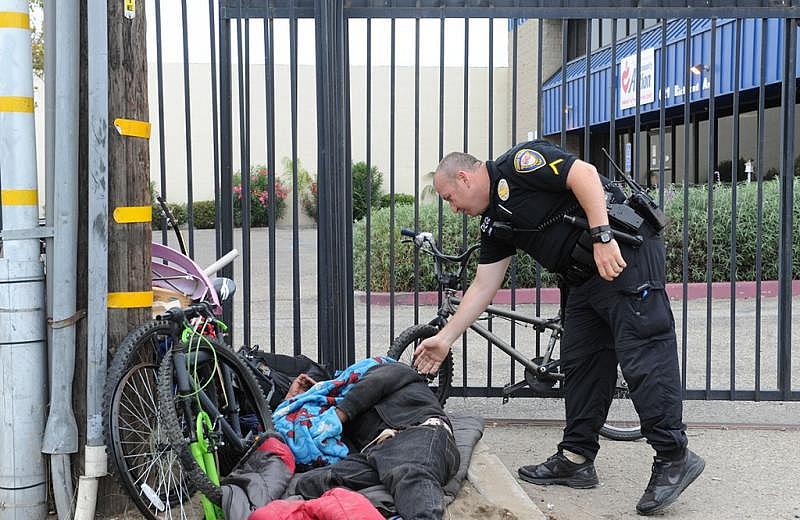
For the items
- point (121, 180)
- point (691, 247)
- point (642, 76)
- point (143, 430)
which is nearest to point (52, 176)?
point (121, 180)

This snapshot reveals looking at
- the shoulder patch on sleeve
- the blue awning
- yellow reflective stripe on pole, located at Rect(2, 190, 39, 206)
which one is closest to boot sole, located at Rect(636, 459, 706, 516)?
the shoulder patch on sleeve

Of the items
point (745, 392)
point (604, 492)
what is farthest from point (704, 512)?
point (745, 392)

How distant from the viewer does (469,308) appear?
15.1 ft

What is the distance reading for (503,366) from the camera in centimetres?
Result: 740

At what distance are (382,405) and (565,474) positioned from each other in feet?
3.57

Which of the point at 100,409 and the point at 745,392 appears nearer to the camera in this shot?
the point at 100,409

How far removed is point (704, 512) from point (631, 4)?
10.3 feet

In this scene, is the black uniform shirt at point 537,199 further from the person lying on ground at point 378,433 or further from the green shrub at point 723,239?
the green shrub at point 723,239

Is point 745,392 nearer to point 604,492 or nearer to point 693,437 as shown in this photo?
point 693,437

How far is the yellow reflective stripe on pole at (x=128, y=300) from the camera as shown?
3.72m

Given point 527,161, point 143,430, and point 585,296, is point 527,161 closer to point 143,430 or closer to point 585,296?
point 585,296

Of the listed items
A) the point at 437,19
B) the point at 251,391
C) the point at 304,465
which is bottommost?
the point at 304,465

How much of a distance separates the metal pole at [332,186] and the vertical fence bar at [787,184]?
2.82 metres

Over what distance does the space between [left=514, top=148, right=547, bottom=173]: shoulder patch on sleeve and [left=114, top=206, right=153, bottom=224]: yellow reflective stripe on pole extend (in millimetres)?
1748
